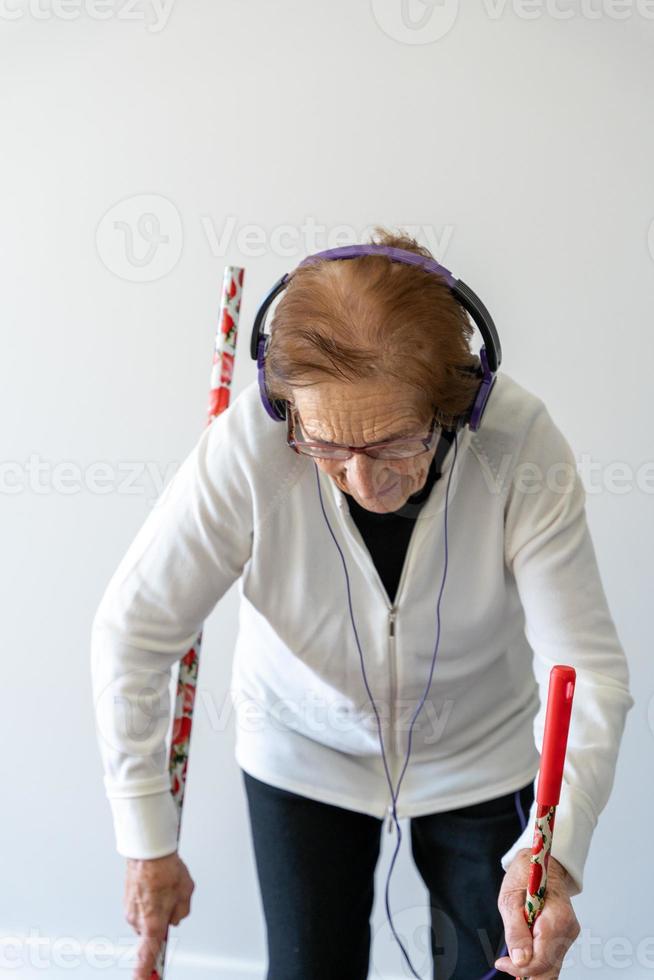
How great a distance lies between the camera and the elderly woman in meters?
1.01

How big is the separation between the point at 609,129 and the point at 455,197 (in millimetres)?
235

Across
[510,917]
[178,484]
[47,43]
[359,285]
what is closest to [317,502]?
[178,484]

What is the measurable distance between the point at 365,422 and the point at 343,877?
561 millimetres

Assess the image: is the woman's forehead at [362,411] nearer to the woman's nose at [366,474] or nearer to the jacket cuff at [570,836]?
the woman's nose at [366,474]

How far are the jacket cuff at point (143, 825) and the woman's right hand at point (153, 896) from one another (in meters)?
0.01

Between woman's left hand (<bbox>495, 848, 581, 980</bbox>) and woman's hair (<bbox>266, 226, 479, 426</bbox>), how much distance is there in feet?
1.40

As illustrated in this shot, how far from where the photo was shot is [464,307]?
3.38 ft

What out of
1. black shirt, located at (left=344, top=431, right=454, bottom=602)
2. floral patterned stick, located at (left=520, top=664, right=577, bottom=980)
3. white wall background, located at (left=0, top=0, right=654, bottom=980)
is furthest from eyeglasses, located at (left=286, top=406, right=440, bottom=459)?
white wall background, located at (left=0, top=0, right=654, bottom=980)

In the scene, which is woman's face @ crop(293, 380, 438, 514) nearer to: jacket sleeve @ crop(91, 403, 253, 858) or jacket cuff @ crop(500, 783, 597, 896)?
jacket sleeve @ crop(91, 403, 253, 858)

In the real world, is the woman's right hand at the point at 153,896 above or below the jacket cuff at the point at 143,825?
below

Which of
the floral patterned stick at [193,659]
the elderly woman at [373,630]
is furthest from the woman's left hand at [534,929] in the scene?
the floral patterned stick at [193,659]

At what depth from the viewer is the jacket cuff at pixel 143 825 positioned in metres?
1.18

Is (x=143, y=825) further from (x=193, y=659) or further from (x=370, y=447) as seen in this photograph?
(x=370, y=447)

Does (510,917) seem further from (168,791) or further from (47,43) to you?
(47,43)
